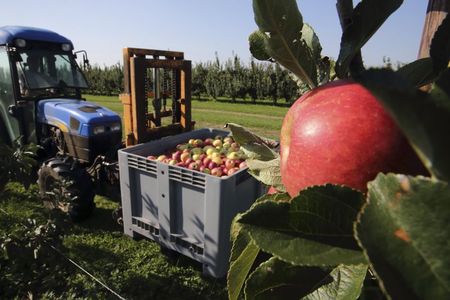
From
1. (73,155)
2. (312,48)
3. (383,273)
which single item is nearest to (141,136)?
(73,155)

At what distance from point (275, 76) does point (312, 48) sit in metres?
26.0

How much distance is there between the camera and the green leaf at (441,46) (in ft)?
1.49

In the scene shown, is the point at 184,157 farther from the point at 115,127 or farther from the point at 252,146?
the point at 252,146

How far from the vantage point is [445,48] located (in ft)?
1.52

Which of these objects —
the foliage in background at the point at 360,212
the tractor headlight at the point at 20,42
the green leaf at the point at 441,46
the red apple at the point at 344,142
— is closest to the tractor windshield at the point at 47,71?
the tractor headlight at the point at 20,42

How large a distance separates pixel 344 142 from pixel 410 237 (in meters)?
0.19

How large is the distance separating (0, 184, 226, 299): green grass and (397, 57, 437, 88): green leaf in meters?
2.86

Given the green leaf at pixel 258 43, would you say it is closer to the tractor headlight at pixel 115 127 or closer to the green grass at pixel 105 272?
the green grass at pixel 105 272

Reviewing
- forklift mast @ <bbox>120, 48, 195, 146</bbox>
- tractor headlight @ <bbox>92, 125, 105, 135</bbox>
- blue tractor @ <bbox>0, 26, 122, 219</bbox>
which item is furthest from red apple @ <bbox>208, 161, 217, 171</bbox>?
tractor headlight @ <bbox>92, 125, 105, 135</bbox>

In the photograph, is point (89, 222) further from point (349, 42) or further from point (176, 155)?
point (349, 42)

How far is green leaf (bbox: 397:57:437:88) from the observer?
1.69 ft

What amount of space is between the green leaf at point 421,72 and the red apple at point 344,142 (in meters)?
0.09

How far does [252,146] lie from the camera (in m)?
0.79

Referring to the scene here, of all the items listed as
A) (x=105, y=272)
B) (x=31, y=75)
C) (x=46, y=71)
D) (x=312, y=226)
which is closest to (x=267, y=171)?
(x=312, y=226)
